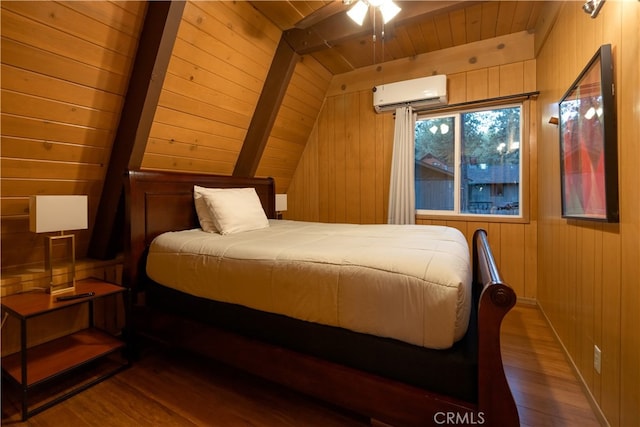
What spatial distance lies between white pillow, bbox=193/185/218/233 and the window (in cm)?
228

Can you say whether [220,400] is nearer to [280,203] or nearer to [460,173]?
[280,203]

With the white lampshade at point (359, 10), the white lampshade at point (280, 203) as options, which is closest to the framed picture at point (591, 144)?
the white lampshade at point (359, 10)

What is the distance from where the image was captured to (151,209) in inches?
87.7

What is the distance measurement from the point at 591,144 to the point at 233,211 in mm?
2263

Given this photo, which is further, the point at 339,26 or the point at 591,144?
the point at 339,26

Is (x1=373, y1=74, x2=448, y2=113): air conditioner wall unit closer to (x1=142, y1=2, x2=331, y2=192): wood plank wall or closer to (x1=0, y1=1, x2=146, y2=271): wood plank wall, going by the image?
(x1=142, y1=2, x2=331, y2=192): wood plank wall

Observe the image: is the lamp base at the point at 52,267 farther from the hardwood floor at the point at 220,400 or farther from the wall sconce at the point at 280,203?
the wall sconce at the point at 280,203

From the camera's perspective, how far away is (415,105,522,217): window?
120 inches

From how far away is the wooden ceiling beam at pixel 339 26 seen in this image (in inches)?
92.0

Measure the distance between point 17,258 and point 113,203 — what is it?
2.18ft

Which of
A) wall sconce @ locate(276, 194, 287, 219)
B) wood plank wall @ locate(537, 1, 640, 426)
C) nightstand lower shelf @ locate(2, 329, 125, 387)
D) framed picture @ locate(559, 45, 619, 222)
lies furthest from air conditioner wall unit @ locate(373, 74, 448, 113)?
nightstand lower shelf @ locate(2, 329, 125, 387)

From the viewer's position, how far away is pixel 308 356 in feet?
4.59

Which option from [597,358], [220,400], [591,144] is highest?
[591,144]

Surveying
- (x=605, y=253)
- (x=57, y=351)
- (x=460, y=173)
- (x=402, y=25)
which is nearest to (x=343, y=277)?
(x=605, y=253)
